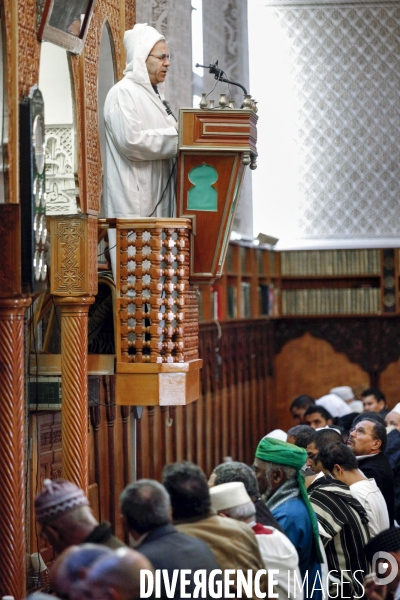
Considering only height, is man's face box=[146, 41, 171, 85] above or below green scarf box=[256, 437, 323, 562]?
above

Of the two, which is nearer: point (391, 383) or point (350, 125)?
point (391, 383)

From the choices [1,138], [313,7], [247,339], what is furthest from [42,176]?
[313,7]

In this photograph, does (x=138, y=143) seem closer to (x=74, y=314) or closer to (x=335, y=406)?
(x=74, y=314)

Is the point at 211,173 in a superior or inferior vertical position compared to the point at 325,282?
superior

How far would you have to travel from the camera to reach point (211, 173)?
Answer: 5.93 m

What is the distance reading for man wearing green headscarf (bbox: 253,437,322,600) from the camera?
4.64m

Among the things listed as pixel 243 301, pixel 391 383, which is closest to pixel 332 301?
pixel 391 383

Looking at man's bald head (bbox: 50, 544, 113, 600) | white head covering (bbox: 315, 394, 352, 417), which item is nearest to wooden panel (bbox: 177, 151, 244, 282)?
man's bald head (bbox: 50, 544, 113, 600)

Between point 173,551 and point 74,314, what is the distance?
8.03 ft

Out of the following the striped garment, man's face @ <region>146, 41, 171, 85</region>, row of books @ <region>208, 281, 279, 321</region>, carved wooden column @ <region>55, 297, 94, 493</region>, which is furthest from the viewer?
row of books @ <region>208, 281, 279, 321</region>

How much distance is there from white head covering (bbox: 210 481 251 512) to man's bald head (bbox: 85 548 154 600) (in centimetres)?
123

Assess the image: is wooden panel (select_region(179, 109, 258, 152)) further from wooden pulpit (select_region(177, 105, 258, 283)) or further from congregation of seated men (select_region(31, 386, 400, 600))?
congregation of seated men (select_region(31, 386, 400, 600))

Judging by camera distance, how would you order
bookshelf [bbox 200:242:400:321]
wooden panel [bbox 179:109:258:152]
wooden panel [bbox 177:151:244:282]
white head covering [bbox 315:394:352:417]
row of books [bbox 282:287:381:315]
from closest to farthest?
wooden panel [bbox 179:109:258:152], wooden panel [bbox 177:151:244:282], white head covering [bbox 315:394:352:417], bookshelf [bbox 200:242:400:321], row of books [bbox 282:287:381:315]

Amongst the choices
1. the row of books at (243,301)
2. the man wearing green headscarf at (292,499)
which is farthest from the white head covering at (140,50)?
the row of books at (243,301)
